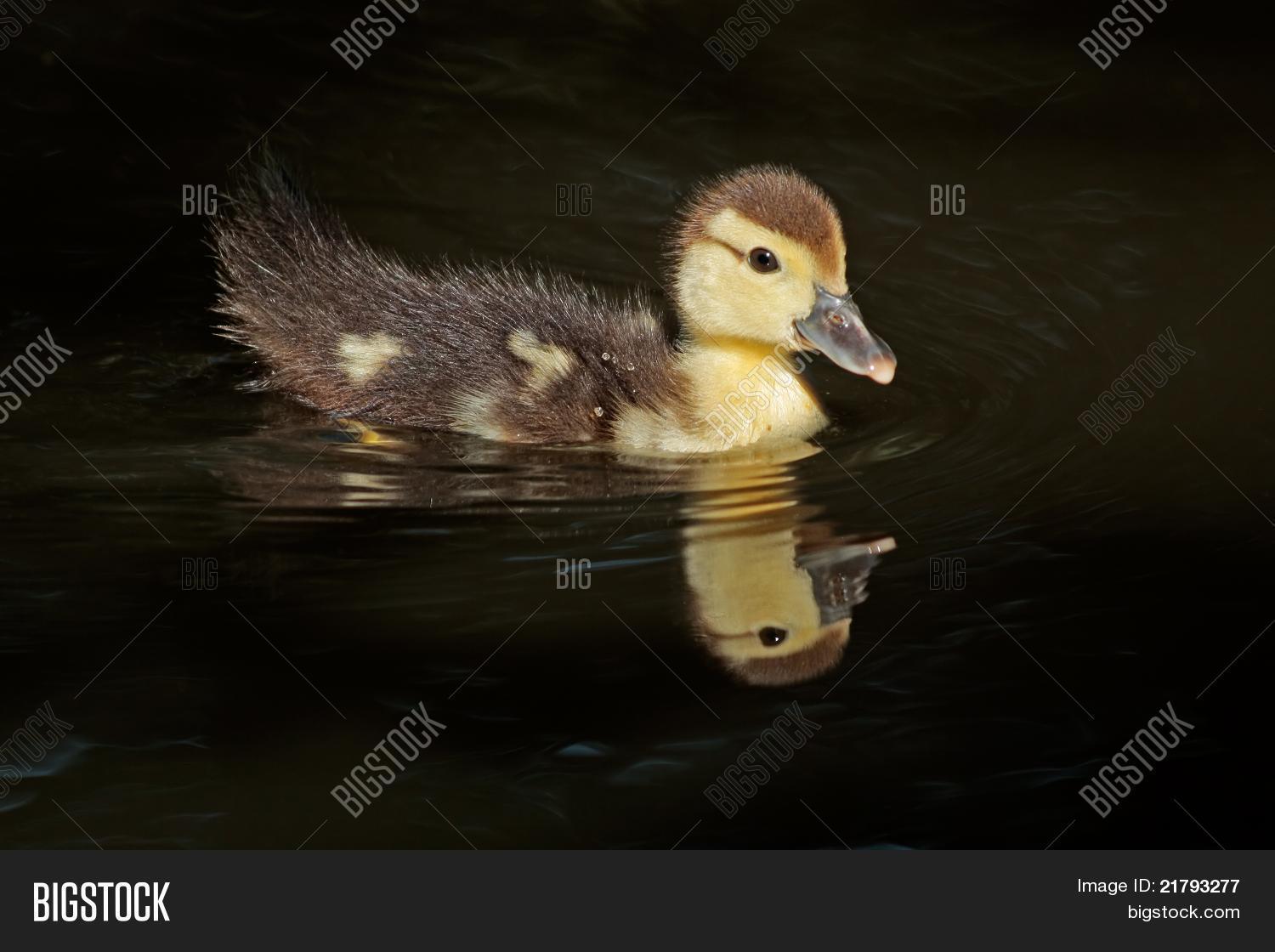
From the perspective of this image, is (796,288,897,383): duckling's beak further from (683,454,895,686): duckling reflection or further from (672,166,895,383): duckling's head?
(683,454,895,686): duckling reflection

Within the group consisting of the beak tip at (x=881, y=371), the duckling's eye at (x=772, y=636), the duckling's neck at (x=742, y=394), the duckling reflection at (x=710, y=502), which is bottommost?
the duckling's eye at (x=772, y=636)

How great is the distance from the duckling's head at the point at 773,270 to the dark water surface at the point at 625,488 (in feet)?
1.07

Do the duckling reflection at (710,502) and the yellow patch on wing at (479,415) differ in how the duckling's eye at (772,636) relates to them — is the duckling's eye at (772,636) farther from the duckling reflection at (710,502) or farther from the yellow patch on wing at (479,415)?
the yellow patch on wing at (479,415)

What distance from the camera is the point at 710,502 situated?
201 inches

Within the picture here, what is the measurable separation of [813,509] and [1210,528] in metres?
1.05

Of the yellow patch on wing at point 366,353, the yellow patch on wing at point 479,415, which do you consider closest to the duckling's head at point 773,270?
the yellow patch on wing at point 479,415

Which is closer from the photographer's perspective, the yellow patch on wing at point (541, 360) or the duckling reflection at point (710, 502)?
the duckling reflection at point (710, 502)

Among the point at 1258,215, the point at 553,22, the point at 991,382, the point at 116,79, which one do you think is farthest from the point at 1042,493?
the point at 116,79

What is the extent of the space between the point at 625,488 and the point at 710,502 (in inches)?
9.5

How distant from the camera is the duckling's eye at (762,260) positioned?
5430mm

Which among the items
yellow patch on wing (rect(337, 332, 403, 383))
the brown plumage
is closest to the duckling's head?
the brown plumage

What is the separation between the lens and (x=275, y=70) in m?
7.99

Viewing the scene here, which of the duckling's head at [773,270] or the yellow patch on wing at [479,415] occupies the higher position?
the duckling's head at [773,270]

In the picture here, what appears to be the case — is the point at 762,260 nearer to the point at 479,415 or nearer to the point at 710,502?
the point at 710,502
